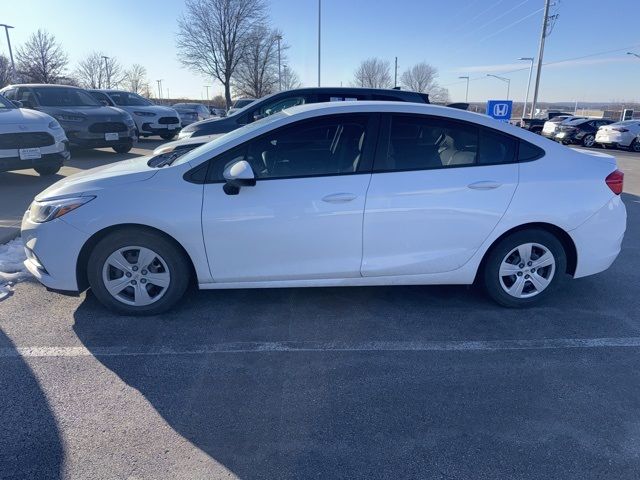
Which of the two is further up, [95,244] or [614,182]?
[614,182]

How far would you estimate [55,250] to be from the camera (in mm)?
3443

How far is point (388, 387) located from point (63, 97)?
12.1 meters

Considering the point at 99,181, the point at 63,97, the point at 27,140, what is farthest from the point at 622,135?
the point at 99,181

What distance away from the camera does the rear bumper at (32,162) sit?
780cm

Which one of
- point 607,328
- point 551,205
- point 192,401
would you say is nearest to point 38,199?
point 192,401

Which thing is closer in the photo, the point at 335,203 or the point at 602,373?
the point at 602,373

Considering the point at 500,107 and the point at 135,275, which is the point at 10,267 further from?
the point at 500,107

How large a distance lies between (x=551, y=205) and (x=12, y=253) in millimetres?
5271

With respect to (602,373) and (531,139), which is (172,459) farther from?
(531,139)

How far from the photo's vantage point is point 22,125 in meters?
7.97

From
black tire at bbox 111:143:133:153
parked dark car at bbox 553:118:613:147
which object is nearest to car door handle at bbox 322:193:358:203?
black tire at bbox 111:143:133:153

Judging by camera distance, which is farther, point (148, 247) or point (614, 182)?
point (614, 182)

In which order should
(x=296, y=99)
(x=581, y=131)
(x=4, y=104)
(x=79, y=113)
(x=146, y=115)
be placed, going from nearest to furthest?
1. (x=4, y=104)
2. (x=296, y=99)
3. (x=79, y=113)
4. (x=146, y=115)
5. (x=581, y=131)

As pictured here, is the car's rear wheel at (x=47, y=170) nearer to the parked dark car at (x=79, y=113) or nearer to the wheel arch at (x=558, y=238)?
the parked dark car at (x=79, y=113)
